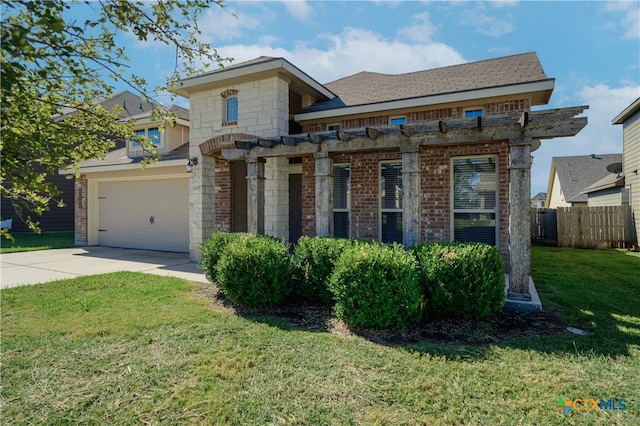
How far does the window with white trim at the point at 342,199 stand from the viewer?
892cm

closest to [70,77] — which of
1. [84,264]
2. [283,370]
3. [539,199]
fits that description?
[283,370]

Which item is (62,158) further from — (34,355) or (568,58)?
(568,58)

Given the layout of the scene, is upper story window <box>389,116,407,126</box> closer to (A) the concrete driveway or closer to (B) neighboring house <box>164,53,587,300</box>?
(B) neighboring house <box>164,53,587,300</box>

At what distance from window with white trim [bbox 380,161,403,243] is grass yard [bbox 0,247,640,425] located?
12.7 feet

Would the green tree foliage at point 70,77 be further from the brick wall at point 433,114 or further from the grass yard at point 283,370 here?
the brick wall at point 433,114

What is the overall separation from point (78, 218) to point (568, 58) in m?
17.3

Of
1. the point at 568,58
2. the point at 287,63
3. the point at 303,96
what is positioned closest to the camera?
the point at 287,63

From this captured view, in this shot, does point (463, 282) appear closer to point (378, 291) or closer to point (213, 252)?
point (378, 291)

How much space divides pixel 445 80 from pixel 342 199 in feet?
13.4

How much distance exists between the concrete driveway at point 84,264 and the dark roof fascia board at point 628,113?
1623cm

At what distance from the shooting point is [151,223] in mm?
11969

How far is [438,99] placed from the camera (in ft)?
25.1

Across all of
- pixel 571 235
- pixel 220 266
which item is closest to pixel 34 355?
pixel 220 266

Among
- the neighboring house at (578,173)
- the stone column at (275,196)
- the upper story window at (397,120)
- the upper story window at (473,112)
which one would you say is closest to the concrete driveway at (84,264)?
the stone column at (275,196)
